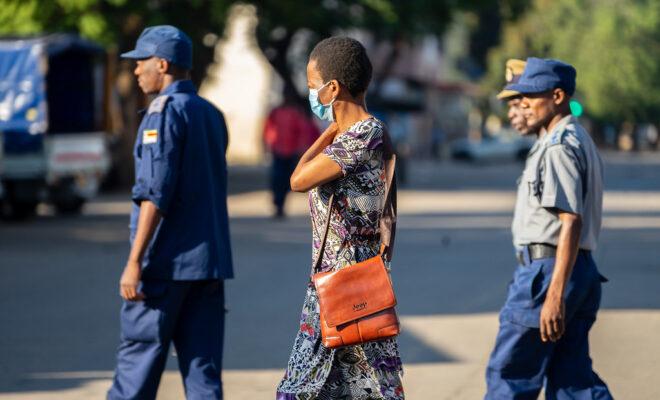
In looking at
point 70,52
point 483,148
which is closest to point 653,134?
point 483,148

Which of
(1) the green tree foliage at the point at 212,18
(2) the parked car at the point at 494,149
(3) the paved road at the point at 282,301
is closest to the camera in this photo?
(3) the paved road at the point at 282,301

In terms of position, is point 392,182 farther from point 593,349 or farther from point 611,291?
point 611,291

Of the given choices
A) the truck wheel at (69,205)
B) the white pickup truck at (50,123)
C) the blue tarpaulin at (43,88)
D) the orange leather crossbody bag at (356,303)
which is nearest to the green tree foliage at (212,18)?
the white pickup truck at (50,123)

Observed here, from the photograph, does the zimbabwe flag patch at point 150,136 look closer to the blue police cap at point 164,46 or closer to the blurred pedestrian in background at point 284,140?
the blue police cap at point 164,46

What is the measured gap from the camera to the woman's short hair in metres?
4.40

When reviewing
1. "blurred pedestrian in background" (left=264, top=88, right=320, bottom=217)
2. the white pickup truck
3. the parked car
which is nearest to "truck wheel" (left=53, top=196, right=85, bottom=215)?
the white pickup truck

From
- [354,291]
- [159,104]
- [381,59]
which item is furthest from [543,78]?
[381,59]

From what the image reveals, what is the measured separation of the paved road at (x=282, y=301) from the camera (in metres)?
7.62

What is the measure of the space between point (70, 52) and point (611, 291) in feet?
42.4

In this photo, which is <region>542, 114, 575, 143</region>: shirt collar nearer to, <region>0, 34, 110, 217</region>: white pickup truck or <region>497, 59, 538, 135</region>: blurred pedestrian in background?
<region>497, 59, 538, 135</region>: blurred pedestrian in background

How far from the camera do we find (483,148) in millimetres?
54594

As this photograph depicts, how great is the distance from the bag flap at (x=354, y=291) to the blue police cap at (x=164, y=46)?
5.05 feet

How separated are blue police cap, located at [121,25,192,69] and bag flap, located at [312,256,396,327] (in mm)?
1538

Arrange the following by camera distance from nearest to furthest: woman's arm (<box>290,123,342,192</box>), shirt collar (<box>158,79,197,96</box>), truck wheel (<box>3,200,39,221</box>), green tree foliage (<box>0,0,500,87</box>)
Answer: woman's arm (<box>290,123,342,192</box>), shirt collar (<box>158,79,197,96</box>), truck wheel (<box>3,200,39,221</box>), green tree foliage (<box>0,0,500,87</box>)
